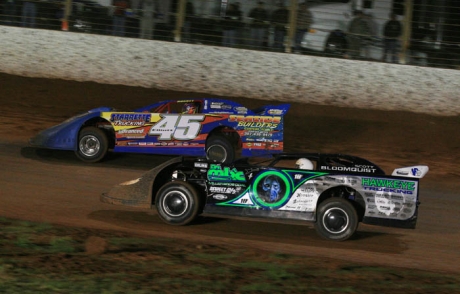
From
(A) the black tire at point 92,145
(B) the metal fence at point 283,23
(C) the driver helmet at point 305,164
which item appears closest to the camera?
(C) the driver helmet at point 305,164

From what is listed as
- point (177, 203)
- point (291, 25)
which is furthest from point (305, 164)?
point (291, 25)

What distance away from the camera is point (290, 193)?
789cm

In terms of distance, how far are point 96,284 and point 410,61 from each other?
1300cm

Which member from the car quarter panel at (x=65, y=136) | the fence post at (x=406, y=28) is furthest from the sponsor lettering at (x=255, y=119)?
the fence post at (x=406, y=28)

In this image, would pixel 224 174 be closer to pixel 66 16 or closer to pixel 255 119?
pixel 255 119

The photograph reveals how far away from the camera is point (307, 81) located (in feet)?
55.9

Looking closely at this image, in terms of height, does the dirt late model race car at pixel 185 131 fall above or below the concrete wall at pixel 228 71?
below

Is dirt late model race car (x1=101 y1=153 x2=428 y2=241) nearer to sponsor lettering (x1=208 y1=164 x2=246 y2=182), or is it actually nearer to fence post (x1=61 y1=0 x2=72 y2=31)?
sponsor lettering (x1=208 y1=164 x2=246 y2=182)

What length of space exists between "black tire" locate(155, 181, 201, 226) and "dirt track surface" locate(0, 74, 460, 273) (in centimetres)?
13

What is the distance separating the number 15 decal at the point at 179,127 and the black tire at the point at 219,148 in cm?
29

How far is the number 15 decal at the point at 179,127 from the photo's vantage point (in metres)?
11.3

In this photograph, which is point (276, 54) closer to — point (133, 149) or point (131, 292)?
point (133, 149)

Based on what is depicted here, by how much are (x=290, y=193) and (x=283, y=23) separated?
34.2 ft

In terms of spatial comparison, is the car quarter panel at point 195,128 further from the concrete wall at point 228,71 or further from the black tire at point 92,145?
the concrete wall at point 228,71
